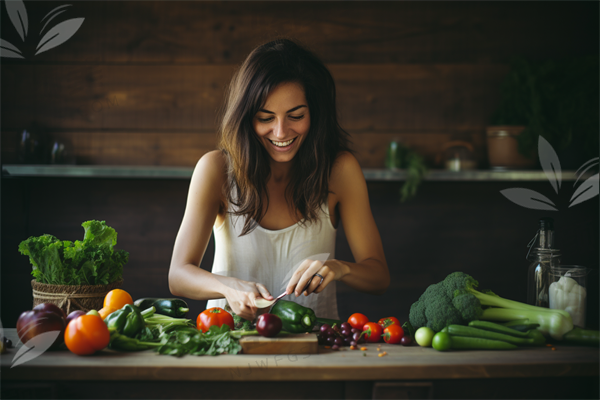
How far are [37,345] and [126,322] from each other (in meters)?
0.18

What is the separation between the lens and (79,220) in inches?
101

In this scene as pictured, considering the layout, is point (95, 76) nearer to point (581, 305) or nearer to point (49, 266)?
point (49, 266)

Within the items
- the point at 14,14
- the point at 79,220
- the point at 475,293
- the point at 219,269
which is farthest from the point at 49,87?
the point at 475,293

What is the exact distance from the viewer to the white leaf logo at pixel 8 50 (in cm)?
253

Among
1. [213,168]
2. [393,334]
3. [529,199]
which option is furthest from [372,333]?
[529,199]

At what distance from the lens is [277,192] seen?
1626 mm

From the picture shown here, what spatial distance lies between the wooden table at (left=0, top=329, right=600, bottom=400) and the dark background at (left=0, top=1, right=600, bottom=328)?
167cm

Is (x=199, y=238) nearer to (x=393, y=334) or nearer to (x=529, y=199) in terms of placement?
(x=393, y=334)

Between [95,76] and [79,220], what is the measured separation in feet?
2.70

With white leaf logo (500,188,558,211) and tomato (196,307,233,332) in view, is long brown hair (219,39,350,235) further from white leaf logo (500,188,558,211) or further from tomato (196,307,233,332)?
white leaf logo (500,188,558,211)

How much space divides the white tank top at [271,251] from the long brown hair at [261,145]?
0.12ft

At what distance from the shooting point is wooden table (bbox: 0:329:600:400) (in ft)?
2.92

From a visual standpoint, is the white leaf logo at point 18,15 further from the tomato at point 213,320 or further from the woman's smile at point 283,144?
the tomato at point 213,320

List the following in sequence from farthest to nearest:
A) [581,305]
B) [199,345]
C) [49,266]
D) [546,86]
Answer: [546,86] < [49,266] < [581,305] < [199,345]
